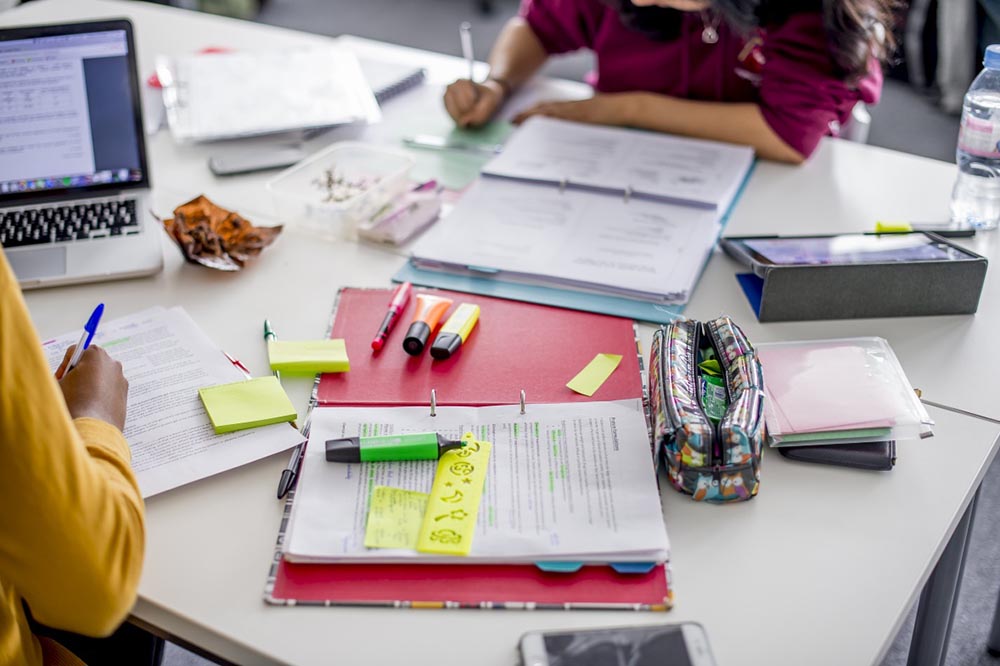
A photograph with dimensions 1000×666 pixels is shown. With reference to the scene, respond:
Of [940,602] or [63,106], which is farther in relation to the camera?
[63,106]

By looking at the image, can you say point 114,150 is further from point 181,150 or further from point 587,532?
point 587,532

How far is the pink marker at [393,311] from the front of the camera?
1.10 m

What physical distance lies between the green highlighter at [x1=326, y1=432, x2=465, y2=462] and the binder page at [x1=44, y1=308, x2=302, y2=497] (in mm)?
59

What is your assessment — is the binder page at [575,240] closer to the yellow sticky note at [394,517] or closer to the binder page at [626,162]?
the binder page at [626,162]

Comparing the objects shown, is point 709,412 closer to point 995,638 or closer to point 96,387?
point 96,387

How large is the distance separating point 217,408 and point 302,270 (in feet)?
1.05

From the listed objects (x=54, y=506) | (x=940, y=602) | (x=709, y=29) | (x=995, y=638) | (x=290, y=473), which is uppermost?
(x=709, y=29)

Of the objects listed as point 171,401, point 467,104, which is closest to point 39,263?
point 171,401

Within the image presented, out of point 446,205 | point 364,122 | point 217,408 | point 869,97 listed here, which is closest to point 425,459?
point 217,408

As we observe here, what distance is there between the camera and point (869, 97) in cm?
156

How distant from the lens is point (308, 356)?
1065 millimetres

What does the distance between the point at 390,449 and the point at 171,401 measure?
0.26 metres

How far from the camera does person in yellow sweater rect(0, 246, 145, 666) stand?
679 mm

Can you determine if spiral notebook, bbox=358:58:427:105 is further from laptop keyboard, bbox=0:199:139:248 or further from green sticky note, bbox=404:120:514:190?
laptop keyboard, bbox=0:199:139:248
